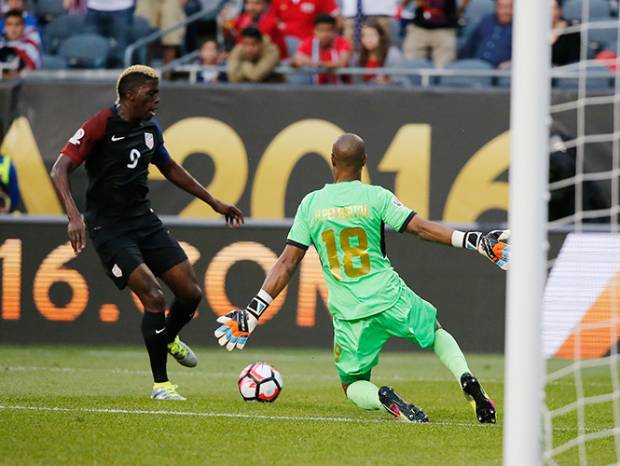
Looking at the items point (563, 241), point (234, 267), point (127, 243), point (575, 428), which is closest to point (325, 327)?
point (234, 267)

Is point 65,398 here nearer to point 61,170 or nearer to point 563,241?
point 61,170

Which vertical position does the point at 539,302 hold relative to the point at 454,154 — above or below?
above

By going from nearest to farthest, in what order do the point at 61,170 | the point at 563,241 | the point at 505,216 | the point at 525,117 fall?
the point at 525,117 → the point at 61,170 → the point at 563,241 → the point at 505,216

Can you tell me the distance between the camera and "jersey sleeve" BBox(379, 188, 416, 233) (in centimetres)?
772

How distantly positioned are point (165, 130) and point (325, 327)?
11.1 feet

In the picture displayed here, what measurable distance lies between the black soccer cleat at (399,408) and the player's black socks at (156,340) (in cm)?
182

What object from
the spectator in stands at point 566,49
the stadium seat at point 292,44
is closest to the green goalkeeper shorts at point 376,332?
the spectator in stands at point 566,49

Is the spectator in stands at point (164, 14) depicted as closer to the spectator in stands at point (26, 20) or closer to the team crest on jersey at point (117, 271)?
the spectator in stands at point (26, 20)

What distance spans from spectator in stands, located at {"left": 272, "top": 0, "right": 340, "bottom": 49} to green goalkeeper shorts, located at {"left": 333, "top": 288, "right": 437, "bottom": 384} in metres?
8.48

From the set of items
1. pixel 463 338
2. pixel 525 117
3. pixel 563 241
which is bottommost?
pixel 463 338

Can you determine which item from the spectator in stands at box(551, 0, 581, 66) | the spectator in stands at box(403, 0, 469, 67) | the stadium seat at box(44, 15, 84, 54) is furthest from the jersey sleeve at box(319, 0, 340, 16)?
the stadium seat at box(44, 15, 84, 54)

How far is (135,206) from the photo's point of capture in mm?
9195

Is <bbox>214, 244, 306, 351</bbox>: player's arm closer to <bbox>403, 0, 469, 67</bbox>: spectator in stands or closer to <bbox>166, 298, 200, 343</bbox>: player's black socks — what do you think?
<bbox>166, 298, 200, 343</bbox>: player's black socks

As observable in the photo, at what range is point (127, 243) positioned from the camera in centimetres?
903
